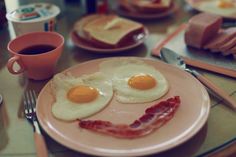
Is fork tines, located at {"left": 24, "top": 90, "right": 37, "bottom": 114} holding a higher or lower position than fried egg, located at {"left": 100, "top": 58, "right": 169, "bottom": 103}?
lower

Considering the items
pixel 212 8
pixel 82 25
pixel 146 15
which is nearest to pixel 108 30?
pixel 82 25

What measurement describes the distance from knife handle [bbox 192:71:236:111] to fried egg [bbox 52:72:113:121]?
232 mm

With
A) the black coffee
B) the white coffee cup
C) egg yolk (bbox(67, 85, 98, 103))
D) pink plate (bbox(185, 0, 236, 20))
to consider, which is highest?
the white coffee cup

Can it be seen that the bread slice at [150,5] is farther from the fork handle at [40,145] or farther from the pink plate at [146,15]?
the fork handle at [40,145]

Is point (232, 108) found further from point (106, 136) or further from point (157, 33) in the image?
point (157, 33)

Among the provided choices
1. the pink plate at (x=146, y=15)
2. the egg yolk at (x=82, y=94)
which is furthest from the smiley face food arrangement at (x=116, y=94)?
the pink plate at (x=146, y=15)

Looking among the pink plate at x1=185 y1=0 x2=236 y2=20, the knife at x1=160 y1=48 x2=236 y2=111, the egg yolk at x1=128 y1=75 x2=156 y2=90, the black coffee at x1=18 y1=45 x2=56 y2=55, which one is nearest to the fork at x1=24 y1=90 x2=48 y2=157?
the black coffee at x1=18 y1=45 x2=56 y2=55

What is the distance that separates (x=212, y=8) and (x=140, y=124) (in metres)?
0.73

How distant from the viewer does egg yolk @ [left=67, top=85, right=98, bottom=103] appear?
0.83 metres

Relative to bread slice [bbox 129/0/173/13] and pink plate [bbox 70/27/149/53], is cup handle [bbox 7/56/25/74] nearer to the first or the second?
pink plate [bbox 70/27/149/53]

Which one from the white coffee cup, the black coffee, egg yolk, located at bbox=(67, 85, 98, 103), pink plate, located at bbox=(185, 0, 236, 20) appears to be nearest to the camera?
egg yolk, located at bbox=(67, 85, 98, 103)

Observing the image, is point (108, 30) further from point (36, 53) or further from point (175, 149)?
point (175, 149)

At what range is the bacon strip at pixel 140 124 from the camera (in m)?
0.75

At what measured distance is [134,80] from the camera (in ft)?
2.93
